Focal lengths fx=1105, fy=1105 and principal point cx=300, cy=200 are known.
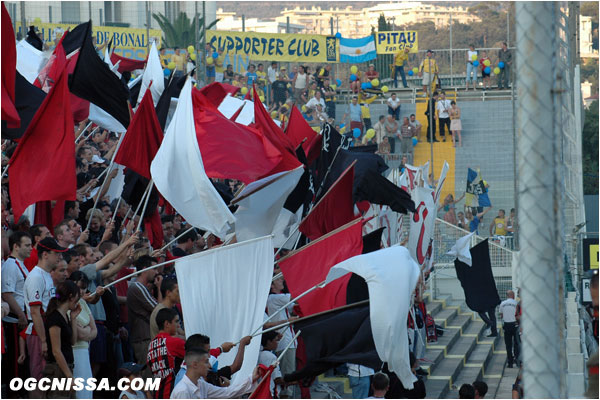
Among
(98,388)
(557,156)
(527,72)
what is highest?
(527,72)

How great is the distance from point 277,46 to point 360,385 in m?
26.7

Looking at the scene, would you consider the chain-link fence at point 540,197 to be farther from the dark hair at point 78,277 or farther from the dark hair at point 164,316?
the dark hair at point 78,277

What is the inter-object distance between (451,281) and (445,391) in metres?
8.91

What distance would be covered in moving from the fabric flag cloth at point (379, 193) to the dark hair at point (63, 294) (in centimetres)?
533

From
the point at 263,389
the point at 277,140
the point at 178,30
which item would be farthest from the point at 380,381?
the point at 178,30

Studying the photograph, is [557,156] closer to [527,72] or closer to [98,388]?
[527,72]

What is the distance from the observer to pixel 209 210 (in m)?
9.61

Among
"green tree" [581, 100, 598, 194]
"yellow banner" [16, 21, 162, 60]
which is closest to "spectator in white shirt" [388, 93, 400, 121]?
"yellow banner" [16, 21, 162, 60]

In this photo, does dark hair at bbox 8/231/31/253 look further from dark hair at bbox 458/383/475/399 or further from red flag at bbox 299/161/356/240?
dark hair at bbox 458/383/475/399

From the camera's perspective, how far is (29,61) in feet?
47.6

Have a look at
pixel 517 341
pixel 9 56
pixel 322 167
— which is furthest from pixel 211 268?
pixel 517 341

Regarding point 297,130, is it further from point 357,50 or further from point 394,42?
point 394,42

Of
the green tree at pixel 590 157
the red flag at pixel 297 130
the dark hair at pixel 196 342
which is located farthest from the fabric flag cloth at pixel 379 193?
the green tree at pixel 590 157

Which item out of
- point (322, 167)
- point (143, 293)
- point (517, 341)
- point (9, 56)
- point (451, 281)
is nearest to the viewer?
point (143, 293)
